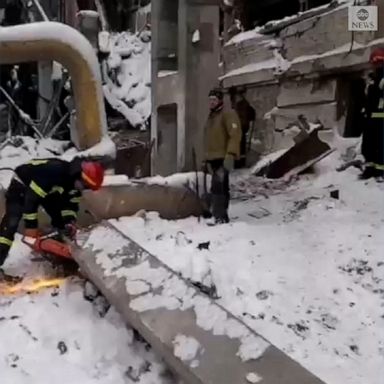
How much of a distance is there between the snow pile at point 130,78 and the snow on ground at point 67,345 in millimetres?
15433

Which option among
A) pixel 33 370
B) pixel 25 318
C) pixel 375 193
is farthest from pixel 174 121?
pixel 33 370

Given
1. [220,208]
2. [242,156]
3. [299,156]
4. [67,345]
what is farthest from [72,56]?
[67,345]

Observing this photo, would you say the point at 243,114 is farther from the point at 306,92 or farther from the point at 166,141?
the point at 306,92

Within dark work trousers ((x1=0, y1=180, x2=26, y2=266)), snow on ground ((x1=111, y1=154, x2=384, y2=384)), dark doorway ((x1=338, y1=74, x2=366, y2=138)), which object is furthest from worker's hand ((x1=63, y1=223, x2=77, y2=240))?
dark doorway ((x1=338, y1=74, x2=366, y2=138))

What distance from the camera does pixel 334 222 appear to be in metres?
7.17

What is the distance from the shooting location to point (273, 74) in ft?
43.4

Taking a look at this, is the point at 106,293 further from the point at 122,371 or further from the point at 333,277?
the point at 333,277

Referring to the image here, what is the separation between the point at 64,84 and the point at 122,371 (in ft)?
51.7

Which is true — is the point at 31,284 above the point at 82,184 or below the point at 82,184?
below

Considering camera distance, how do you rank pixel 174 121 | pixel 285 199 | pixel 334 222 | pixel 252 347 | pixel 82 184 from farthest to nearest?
pixel 174 121 → pixel 285 199 → pixel 334 222 → pixel 82 184 → pixel 252 347

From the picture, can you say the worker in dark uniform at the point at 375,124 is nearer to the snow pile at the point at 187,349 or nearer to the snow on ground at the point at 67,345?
the snow on ground at the point at 67,345

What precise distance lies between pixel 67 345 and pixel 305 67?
27.4 feet

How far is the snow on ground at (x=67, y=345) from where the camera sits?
4191mm

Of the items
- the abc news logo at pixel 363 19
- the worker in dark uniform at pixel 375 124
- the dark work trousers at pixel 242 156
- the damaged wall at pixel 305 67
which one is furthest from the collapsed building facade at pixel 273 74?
the worker in dark uniform at pixel 375 124
